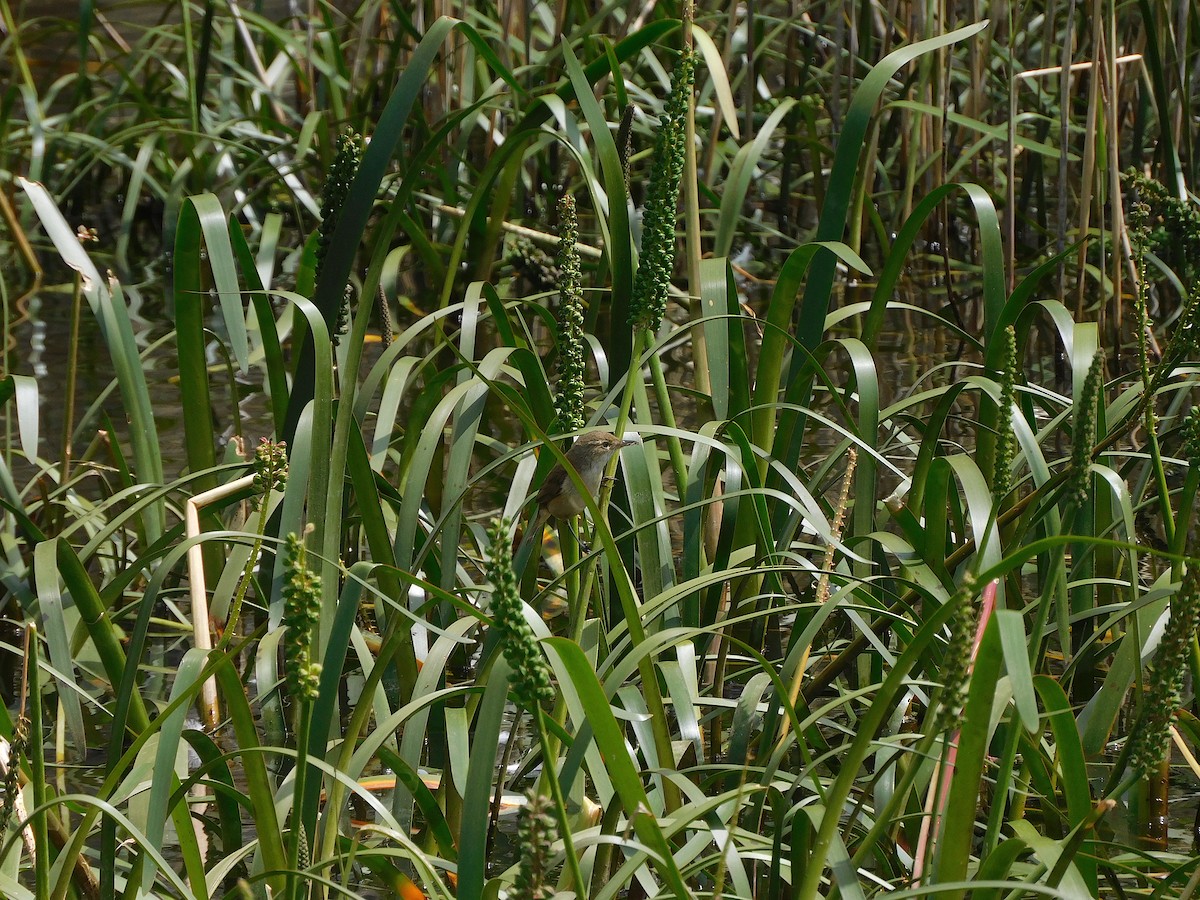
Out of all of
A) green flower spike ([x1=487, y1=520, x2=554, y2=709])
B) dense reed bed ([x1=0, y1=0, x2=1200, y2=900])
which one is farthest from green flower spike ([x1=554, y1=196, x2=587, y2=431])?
green flower spike ([x1=487, y1=520, x2=554, y2=709])

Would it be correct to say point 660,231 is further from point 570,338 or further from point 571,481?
point 571,481

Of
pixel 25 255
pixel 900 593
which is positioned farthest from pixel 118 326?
pixel 25 255

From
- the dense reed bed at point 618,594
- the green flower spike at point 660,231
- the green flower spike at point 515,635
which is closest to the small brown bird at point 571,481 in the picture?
the dense reed bed at point 618,594

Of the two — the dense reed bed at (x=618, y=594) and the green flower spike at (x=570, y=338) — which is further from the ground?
the green flower spike at (x=570, y=338)

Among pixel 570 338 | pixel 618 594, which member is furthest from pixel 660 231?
pixel 618 594

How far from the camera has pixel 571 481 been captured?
168 centimetres

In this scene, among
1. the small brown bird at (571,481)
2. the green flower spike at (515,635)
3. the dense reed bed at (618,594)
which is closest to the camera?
the green flower spike at (515,635)

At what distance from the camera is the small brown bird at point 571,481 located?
1.68 m

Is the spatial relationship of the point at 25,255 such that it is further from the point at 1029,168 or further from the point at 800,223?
the point at 1029,168

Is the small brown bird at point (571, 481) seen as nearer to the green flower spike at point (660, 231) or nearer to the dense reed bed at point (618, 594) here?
the dense reed bed at point (618, 594)

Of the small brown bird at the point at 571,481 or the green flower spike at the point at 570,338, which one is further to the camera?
the small brown bird at the point at 571,481

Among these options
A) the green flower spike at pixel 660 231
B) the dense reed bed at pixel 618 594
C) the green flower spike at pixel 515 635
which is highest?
the green flower spike at pixel 660 231

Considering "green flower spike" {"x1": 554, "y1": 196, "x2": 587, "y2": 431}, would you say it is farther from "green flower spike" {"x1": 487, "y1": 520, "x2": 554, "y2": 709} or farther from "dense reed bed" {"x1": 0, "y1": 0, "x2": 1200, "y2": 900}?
"green flower spike" {"x1": 487, "y1": 520, "x2": 554, "y2": 709}

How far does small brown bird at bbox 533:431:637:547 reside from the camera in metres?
1.68
